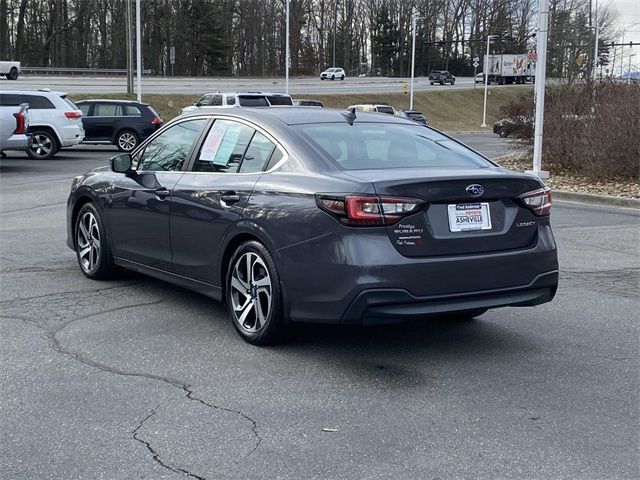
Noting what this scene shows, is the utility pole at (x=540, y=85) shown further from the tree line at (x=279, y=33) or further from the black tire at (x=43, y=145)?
the tree line at (x=279, y=33)

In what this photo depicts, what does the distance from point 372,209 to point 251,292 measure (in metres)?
1.18

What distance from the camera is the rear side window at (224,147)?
6055mm

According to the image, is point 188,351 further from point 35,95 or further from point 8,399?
point 35,95

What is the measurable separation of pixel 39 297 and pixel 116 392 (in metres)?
2.65

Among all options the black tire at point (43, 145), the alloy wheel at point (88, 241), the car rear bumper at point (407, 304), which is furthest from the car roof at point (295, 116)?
the black tire at point (43, 145)

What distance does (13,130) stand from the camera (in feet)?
61.0

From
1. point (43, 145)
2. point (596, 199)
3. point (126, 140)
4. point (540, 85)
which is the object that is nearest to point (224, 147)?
point (596, 199)

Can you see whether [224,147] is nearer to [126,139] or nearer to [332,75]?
[126,139]

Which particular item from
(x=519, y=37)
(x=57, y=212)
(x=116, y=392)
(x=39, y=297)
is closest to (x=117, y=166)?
(x=39, y=297)

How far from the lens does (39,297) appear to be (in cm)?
712

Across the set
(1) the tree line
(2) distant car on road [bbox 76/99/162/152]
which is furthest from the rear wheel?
(1) the tree line

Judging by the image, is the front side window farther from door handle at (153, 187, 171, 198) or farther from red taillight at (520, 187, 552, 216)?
red taillight at (520, 187, 552, 216)

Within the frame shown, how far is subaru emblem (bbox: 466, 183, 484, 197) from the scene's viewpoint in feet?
17.0

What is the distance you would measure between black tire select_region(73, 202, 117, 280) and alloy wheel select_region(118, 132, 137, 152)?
19.4m
